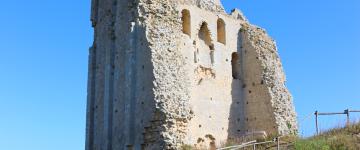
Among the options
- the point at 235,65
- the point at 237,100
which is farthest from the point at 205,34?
the point at 237,100

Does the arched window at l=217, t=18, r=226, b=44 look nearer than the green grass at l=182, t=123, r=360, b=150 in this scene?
No

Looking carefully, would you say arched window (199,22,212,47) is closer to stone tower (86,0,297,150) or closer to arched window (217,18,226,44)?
stone tower (86,0,297,150)

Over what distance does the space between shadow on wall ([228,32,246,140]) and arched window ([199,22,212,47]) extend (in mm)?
1659

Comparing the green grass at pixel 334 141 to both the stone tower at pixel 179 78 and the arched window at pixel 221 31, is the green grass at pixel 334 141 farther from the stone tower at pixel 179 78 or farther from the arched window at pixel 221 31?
the arched window at pixel 221 31

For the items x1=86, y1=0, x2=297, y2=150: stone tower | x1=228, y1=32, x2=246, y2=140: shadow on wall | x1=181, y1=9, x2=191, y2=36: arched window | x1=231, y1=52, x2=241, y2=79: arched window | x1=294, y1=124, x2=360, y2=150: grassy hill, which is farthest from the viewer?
x1=231, y1=52, x2=241, y2=79: arched window

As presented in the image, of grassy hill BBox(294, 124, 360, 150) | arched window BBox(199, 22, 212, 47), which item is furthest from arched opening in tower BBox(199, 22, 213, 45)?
grassy hill BBox(294, 124, 360, 150)

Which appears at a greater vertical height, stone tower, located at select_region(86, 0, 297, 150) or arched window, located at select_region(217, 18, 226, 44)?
arched window, located at select_region(217, 18, 226, 44)

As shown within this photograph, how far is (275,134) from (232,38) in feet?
15.1

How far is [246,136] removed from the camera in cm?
2288

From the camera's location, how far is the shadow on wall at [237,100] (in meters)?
23.3

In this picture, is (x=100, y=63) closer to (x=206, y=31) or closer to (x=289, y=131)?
(x=206, y=31)

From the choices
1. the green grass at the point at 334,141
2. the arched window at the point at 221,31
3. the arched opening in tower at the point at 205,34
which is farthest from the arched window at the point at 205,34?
the green grass at the point at 334,141

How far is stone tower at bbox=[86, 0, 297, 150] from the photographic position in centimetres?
2012

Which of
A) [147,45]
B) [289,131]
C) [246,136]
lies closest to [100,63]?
[147,45]
